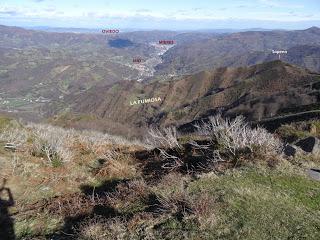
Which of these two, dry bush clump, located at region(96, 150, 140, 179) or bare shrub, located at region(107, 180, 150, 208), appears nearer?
bare shrub, located at region(107, 180, 150, 208)

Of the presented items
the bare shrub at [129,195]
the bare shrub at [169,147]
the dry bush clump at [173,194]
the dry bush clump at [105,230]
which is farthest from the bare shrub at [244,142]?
the dry bush clump at [105,230]

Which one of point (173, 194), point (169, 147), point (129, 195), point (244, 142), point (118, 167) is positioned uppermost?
point (244, 142)

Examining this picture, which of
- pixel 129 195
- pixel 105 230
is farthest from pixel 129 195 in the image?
pixel 105 230

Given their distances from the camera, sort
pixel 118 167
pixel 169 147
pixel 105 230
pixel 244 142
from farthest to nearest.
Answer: pixel 169 147
pixel 118 167
pixel 244 142
pixel 105 230

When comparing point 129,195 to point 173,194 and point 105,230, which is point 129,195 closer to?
point 173,194

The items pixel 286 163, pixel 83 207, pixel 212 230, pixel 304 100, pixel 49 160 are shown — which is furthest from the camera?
pixel 304 100

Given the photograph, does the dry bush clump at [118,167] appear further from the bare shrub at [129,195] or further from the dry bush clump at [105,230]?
the dry bush clump at [105,230]

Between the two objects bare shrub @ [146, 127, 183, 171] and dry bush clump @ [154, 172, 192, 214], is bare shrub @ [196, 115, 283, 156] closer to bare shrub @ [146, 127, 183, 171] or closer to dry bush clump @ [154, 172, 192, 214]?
bare shrub @ [146, 127, 183, 171]

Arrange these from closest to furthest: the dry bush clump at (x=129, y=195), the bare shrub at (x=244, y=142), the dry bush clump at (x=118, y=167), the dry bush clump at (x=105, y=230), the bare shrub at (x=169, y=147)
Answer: the dry bush clump at (x=105, y=230) → the dry bush clump at (x=129, y=195) → the bare shrub at (x=244, y=142) → the bare shrub at (x=169, y=147) → the dry bush clump at (x=118, y=167)

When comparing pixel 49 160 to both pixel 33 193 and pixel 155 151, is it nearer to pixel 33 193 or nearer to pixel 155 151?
pixel 33 193

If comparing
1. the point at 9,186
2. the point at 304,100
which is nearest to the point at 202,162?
the point at 9,186

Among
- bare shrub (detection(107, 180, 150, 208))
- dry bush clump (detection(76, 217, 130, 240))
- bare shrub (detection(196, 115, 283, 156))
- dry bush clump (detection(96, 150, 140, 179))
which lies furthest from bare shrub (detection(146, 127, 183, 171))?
dry bush clump (detection(76, 217, 130, 240))
